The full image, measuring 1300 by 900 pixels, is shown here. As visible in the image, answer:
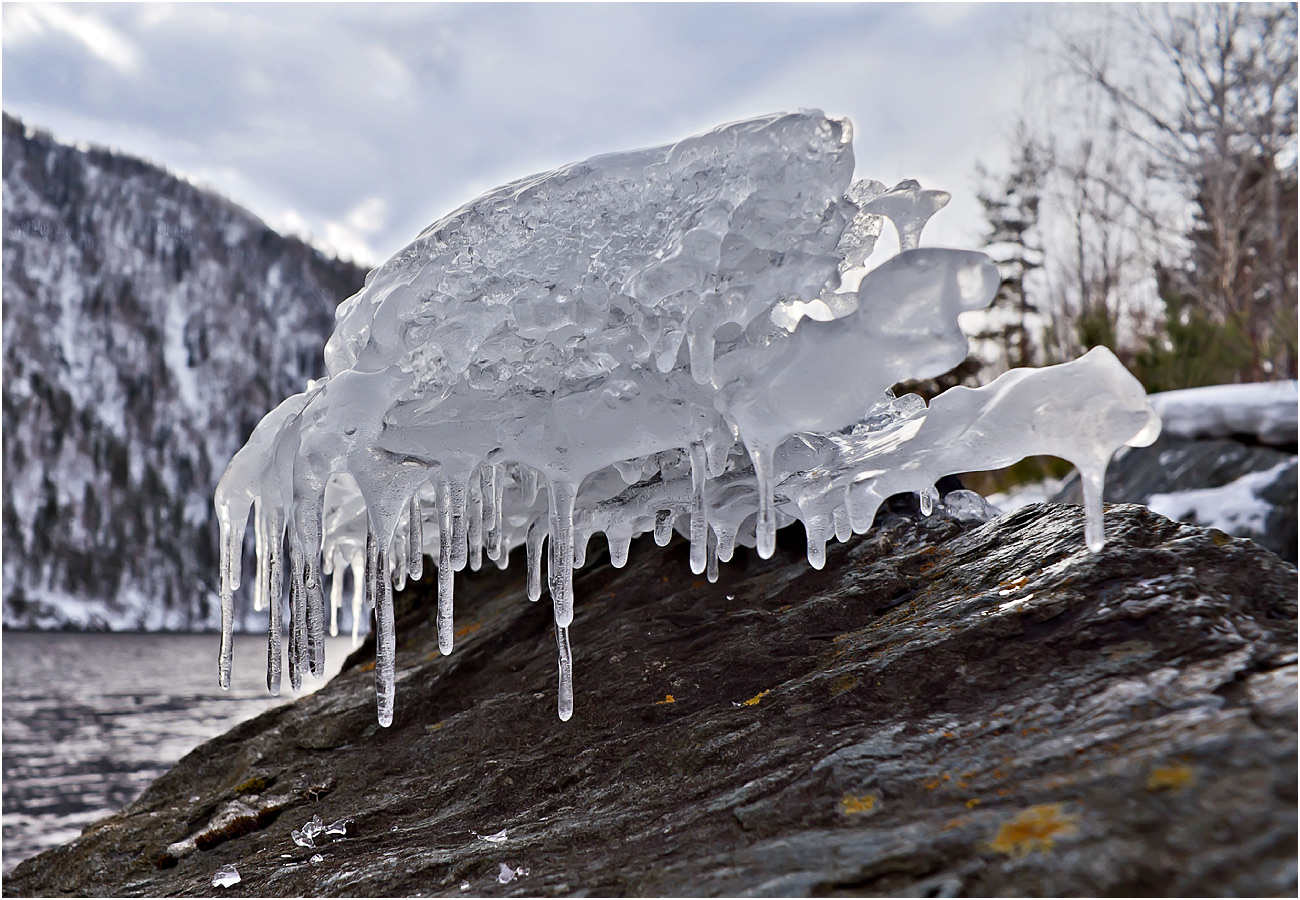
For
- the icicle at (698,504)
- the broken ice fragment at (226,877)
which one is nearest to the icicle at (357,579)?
the broken ice fragment at (226,877)

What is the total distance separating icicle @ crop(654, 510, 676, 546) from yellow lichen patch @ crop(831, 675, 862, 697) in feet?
2.76

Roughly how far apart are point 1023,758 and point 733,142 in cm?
135

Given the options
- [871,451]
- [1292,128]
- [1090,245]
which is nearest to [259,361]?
[1090,245]

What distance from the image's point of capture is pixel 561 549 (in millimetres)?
2064

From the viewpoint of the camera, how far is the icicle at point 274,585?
2.07 metres

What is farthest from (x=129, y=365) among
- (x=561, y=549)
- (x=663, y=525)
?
(x=561, y=549)

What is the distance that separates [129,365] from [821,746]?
5407 cm

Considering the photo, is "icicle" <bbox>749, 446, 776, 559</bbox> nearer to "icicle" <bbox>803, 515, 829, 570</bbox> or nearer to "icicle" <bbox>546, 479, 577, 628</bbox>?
"icicle" <bbox>803, 515, 829, 570</bbox>

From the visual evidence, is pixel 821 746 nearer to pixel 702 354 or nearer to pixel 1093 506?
pixel 1093 506

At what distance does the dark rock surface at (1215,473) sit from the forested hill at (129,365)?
44.7 metres

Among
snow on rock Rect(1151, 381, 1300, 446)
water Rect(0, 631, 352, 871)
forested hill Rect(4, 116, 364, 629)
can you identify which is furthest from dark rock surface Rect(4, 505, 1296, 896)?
forested hill Rect(4, 116, 364, 629)

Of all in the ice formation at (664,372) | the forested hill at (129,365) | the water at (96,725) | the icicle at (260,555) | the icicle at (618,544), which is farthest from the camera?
the forested hill at (129,365)

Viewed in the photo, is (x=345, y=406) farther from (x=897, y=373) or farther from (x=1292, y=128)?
A: (x=1292, y=128)

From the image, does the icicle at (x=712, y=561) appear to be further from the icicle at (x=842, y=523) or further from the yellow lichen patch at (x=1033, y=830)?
the yellow lichen patch at (x=1033, y=830)
